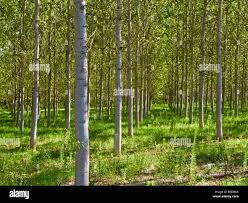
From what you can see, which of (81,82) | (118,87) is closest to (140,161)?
(118,87)

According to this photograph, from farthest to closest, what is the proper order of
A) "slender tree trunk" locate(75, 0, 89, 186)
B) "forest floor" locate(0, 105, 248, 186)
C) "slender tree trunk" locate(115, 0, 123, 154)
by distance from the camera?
"slender tree trunk" locate(115, 0, 123, 154)
"forest floor" locate(0, 105, 248, 186)
"slender tree trunk" locate(75, 0, 89, 186)

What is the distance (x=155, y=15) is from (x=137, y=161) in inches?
696

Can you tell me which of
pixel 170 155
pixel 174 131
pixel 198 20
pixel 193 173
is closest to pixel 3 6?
pixel 198 20

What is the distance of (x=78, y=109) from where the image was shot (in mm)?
8117

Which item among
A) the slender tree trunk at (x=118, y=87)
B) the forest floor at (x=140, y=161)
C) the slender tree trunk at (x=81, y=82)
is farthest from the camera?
the slender tree trunk at (x=118, y=87)

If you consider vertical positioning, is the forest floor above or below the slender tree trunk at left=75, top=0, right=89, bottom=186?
below

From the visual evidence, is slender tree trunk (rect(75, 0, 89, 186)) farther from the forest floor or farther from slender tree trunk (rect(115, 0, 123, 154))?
slender tree trunk (rect(115, 0, 123, 154))

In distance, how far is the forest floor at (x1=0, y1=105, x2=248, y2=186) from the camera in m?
11.6

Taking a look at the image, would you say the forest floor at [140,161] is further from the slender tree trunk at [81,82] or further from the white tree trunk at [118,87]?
the white tree trunk at [118,87]

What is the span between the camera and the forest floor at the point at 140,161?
11.6 metres

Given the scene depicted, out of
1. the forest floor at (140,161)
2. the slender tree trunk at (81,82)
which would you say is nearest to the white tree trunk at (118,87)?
the forest floor at (140,161)

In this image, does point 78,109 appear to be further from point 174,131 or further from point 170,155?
point 174,131

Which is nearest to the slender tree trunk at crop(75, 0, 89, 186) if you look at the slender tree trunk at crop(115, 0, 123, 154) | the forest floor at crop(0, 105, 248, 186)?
the forest floor at crop(0, 105, 248, 186)

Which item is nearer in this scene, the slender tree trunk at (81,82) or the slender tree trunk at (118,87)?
the slender tree trunk at (81,82)
